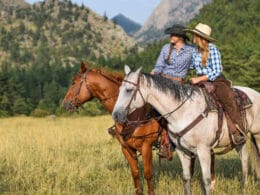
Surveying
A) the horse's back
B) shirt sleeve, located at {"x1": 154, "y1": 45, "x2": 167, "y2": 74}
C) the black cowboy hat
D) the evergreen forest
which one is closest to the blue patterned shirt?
shirt sleeve, located at {"x1": 154, "y1": 45, "x2": 167, "y2": 74}

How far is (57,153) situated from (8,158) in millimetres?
1888

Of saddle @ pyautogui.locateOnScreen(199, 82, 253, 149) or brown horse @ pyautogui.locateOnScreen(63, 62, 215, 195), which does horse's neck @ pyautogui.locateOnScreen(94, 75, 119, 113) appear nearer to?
brown horse @ pyautogui.locateOnScreen(63, 62, 215, 195)

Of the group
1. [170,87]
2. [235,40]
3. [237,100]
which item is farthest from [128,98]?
[235,40]

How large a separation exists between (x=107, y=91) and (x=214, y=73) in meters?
2.09

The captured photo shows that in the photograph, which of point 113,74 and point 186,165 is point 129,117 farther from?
point 186,165

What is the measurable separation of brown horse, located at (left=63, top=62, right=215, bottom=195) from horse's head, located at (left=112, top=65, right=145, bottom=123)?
1.15 metres

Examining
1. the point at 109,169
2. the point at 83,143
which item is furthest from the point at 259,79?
the point at 109,169

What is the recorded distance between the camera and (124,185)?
884 cm

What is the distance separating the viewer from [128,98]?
238 inches

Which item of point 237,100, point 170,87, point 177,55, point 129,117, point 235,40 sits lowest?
point 129,117

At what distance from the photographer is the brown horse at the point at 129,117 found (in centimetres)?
745

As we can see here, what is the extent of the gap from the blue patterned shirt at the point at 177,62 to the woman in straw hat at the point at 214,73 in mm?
243

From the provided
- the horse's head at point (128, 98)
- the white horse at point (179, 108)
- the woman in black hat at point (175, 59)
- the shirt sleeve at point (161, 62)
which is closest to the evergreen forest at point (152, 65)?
the shirt sleeve at point (161, 62)

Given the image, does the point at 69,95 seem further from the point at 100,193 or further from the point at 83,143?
the point at 83,143
